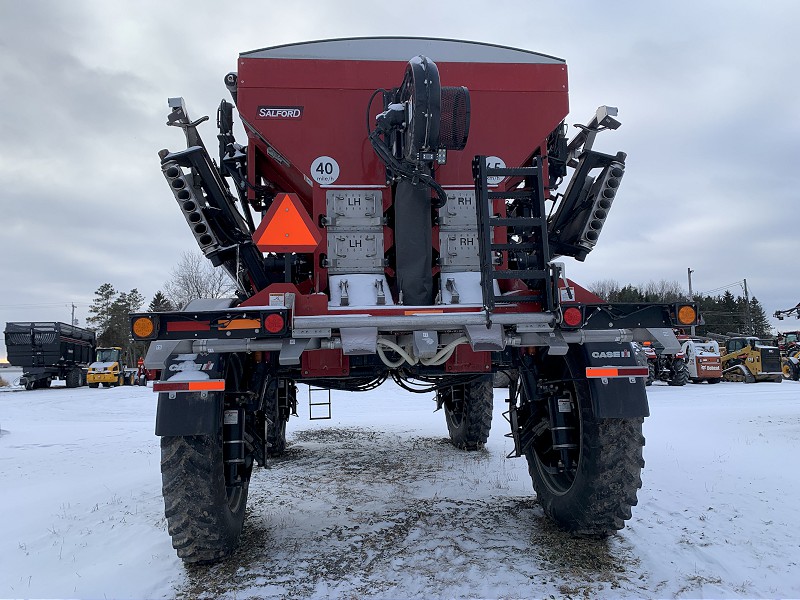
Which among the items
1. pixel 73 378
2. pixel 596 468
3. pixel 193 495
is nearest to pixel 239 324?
pixel 193 495

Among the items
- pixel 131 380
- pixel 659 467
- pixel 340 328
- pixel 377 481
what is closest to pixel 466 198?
pixel 340 328

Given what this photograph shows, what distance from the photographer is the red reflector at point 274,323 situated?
3139 millimetres

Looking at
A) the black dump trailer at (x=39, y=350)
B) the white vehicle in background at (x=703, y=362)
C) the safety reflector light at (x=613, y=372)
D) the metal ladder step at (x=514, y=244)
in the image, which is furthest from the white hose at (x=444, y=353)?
the black dump trailer at (x=39, y=350)

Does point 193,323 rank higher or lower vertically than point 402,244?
lower

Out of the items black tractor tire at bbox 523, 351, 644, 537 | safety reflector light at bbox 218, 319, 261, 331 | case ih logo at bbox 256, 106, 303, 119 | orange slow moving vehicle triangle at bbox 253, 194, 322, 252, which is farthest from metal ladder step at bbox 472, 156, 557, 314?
case ih logo at bbox 256, 106, 303, 119

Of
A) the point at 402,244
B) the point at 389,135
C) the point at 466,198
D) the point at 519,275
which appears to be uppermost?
the point at 389,135

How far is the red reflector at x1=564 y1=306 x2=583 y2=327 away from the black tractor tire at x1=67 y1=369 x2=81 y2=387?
2882 centimetres

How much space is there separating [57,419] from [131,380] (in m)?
16.7

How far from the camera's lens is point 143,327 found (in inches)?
122

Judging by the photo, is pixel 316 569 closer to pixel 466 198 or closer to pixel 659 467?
pixel 466 198

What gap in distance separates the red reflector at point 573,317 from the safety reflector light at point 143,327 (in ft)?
7.46

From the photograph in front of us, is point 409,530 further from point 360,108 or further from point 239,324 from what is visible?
point 360,108

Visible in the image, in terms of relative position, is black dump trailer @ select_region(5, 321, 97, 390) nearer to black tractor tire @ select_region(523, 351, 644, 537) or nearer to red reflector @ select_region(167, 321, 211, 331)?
red reflector @ select_region(167, 321, 211, 331)

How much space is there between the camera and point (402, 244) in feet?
12.9
